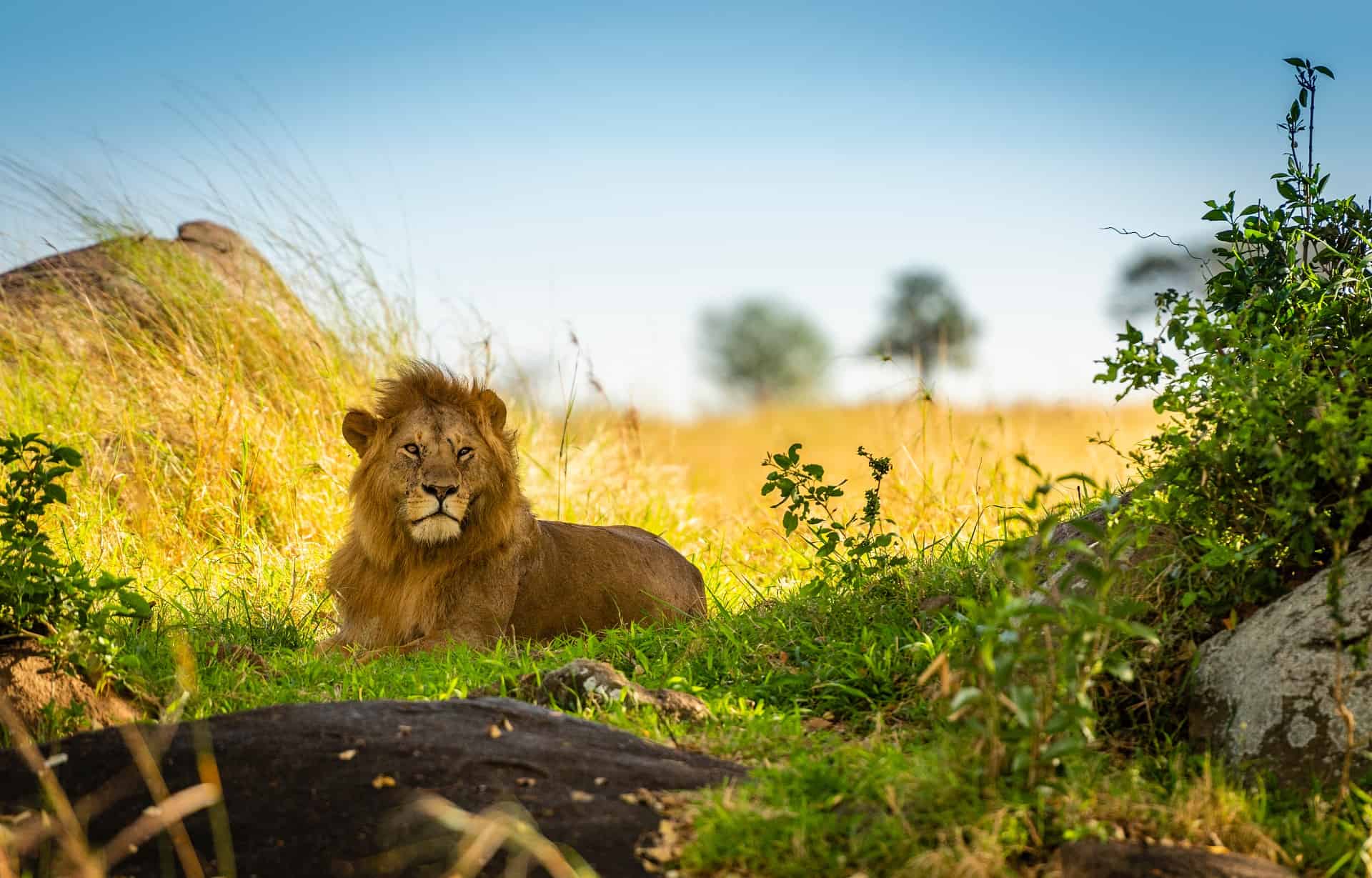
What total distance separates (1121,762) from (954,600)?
4.19 feet

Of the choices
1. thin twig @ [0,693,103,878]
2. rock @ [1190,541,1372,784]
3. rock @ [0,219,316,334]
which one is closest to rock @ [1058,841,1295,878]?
rock @ [1190,541,1372,784]

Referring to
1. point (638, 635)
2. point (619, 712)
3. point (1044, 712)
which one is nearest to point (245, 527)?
point (638, 635)

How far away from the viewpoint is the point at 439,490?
215 inches

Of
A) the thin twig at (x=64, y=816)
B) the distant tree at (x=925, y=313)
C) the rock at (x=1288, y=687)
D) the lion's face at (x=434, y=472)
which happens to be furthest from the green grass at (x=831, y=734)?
the distant tree at (x=925, y=313)

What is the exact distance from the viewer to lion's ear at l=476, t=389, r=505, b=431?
5.77 meters

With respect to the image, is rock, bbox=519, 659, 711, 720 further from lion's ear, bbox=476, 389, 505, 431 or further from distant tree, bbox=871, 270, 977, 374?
distant tree, bbox=871, 270, 977, 374

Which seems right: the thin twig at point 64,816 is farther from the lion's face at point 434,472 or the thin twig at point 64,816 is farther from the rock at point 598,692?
the lion's face at point 434,472

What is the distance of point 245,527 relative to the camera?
307 inches

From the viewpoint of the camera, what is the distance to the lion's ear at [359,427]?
5641 millimetres

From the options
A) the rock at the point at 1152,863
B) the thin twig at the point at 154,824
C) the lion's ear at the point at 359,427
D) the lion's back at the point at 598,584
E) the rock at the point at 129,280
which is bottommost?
the rock at the point at 1152,863

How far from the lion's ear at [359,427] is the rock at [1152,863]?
3.66 m

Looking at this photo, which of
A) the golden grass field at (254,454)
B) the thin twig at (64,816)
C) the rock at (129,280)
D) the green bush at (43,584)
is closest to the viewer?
the thin twig at (64,816)

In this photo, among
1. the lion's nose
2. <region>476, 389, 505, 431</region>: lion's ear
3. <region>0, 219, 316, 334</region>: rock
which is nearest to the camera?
the lion's nose

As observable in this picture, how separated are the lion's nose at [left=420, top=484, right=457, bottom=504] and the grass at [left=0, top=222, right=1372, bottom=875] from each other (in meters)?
0.67
